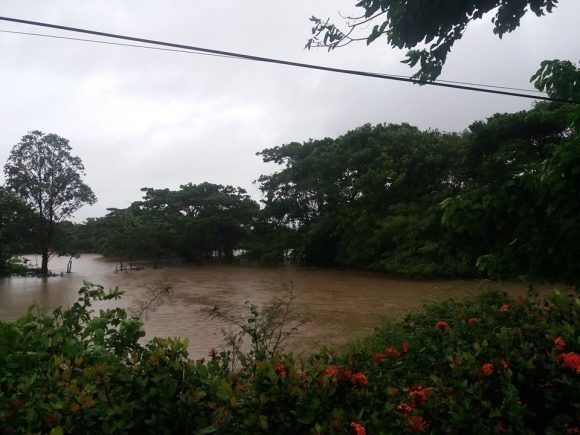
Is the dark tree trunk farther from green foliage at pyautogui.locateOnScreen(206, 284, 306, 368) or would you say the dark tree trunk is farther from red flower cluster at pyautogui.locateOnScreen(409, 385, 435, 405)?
red flower cluster at pyautogui.locateOnScreen(409, 385, 435, 405)

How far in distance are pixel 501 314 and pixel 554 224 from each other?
671mm

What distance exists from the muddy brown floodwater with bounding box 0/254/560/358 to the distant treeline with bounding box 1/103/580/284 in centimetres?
115

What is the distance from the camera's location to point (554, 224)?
193cm

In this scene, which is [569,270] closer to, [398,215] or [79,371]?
[79,371]

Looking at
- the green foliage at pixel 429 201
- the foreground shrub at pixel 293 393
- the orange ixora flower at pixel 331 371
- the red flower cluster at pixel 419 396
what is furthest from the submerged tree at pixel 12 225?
the red flower cluster at pixel 419 396

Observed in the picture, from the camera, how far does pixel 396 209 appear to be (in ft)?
51.5

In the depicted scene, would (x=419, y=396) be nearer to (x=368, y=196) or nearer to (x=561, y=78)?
(x=561, y=78)

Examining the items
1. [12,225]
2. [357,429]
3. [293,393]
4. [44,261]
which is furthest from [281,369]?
[44,261]

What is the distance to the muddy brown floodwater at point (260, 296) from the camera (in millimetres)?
6879

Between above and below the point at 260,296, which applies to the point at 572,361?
above

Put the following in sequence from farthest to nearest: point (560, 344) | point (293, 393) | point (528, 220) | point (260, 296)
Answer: point (260, 296) < point (528, 220) < point (560, 344) < point (293, 393)

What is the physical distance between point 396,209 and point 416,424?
1497cm

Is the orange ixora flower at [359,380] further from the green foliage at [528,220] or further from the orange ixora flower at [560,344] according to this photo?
the green foliage at [528,220]

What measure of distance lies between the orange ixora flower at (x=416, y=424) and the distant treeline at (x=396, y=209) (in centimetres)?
117
